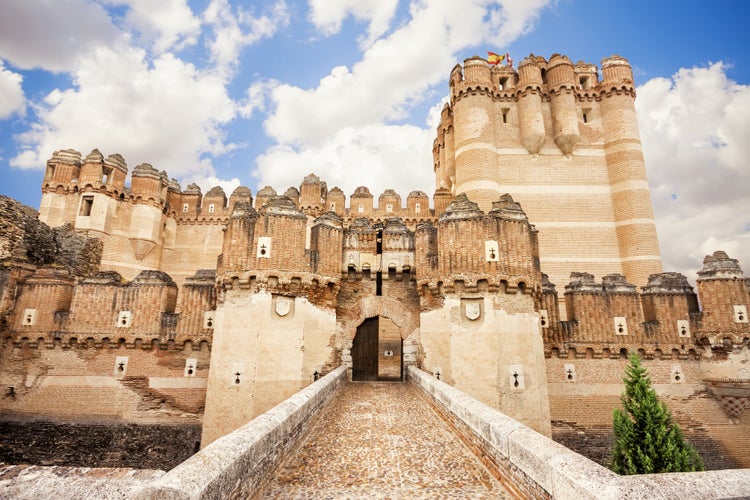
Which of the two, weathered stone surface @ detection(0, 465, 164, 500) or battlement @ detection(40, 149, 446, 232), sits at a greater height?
battlement @ detection(40, 149, 446, 232)

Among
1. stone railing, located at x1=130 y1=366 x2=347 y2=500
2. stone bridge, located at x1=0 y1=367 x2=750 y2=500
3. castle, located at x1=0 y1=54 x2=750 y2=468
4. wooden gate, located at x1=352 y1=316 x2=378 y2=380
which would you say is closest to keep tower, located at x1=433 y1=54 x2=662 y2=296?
castle, located at x1=0 y1=54 x2=750 y2=468

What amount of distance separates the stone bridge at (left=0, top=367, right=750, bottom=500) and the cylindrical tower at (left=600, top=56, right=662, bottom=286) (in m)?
21.4

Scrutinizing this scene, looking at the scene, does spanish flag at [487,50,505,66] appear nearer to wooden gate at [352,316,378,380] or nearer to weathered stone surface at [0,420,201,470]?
wooden gate at [352,316,378,380]

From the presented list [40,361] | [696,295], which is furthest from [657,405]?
[40,361]

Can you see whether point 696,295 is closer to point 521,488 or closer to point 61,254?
point 521,488

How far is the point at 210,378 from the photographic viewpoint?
38.9ft

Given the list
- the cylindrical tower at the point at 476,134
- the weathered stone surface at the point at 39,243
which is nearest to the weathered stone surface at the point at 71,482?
the weathered stone surface at the point at 39,243

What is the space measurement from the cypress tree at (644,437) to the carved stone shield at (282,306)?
1050 centimetres

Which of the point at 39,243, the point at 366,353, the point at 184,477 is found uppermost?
the point at 39,243

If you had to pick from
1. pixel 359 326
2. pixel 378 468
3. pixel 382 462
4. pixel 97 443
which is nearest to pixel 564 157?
pixel 359 326

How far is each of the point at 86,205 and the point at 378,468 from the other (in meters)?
28.1

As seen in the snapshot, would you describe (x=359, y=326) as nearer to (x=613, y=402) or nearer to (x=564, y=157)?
(x=613, y=402)

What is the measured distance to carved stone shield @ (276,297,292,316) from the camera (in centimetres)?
1231

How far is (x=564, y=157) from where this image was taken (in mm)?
26906
